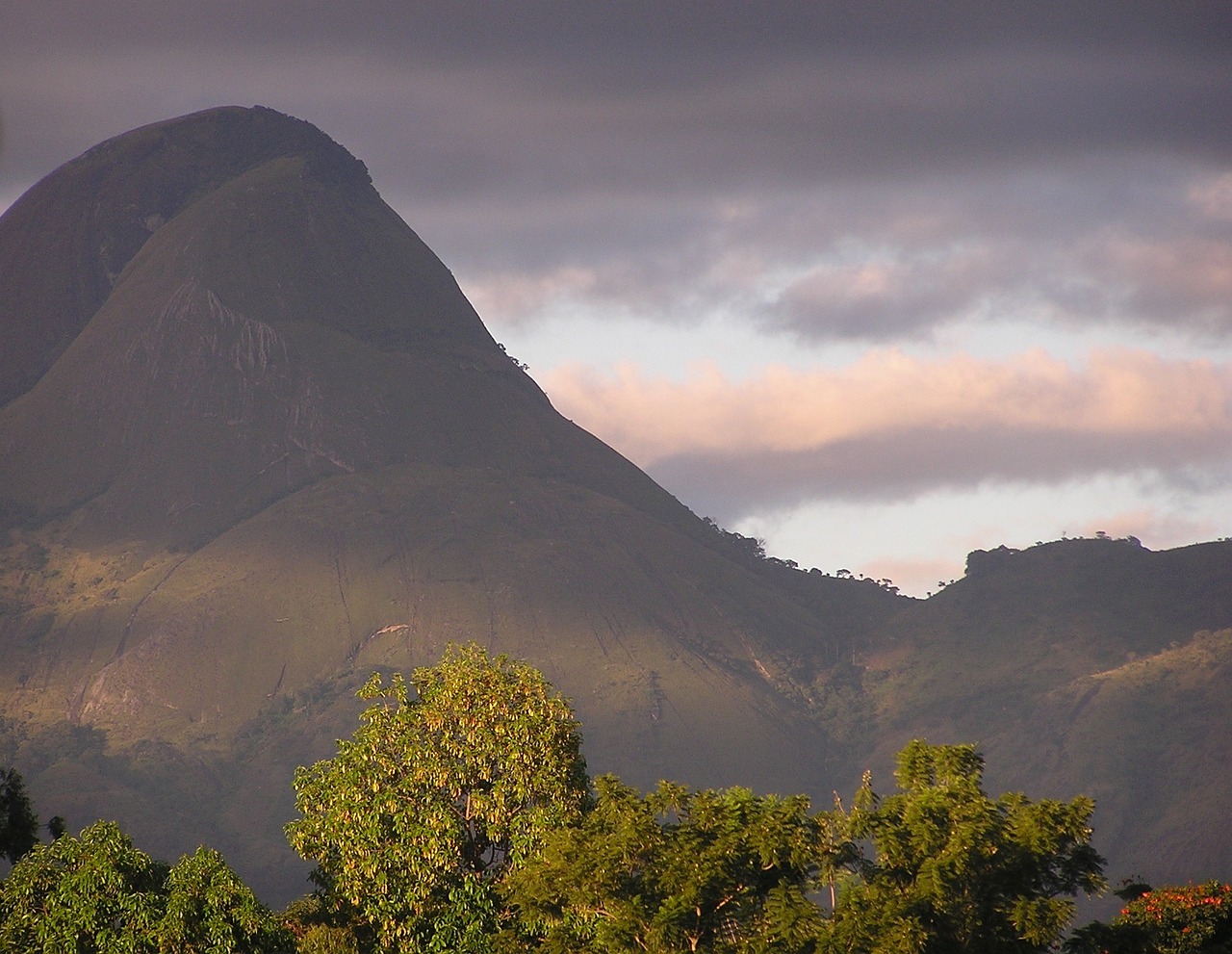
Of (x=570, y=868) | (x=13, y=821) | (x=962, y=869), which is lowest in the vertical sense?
(x=13, y=821)

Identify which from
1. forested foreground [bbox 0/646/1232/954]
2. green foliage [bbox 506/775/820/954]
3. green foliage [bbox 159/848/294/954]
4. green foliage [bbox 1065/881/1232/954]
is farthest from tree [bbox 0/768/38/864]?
green foliage [bbox 1065/881/1232/954]

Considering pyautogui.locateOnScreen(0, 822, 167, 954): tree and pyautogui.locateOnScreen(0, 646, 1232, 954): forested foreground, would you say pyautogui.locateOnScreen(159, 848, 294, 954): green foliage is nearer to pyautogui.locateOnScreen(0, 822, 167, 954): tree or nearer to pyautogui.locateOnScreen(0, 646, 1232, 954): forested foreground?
pyautogui.locateOnScreen(0, 646, 1232, 954): forested foreground

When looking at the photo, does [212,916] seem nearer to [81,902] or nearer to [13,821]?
[81,902]

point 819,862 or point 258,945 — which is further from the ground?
point 819,862

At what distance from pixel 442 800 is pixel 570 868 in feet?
21.5

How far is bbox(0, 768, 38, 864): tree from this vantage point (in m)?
54.0

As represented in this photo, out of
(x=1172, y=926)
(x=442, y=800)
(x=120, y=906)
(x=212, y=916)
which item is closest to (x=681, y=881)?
(x=442, y=800)

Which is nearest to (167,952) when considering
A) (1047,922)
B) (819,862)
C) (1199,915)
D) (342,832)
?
(342,832)

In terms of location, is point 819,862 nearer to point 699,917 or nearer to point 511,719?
point 699,917

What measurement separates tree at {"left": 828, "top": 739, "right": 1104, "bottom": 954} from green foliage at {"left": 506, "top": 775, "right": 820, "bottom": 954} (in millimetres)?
1560

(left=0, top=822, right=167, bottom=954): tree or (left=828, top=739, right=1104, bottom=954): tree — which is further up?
(left=828, top=739, right=1104, bottom=954): tree

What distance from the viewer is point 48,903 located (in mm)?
44906

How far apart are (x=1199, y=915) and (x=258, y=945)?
999 inches

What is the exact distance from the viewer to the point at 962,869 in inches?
1743
